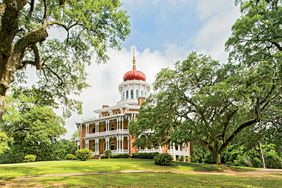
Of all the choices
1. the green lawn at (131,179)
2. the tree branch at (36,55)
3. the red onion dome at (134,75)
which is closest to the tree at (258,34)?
the green lawn at (131,179)

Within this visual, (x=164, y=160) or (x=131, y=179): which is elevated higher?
(x=164, y=160)

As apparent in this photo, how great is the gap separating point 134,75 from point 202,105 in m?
35.0

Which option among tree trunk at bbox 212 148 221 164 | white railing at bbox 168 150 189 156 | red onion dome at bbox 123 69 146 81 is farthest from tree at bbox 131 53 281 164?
red onion dome at bbox 123 69 146 81

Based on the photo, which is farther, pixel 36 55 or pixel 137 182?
pixel 137 182

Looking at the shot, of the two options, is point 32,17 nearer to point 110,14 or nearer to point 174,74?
point 110,14

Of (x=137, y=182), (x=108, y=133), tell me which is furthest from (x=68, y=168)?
(x=108, y=133)

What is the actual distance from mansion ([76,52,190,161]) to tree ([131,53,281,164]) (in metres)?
18.5

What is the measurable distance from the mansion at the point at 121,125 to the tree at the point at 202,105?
18455mm

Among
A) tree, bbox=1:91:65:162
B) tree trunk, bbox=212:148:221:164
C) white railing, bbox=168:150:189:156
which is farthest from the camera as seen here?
white railing, bbox=168:150:189:156

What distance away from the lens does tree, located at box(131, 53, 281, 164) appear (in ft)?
79.1

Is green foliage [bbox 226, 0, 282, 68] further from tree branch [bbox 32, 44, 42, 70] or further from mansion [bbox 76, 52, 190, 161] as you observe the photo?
mansion [bbox 76, 52, 190, 161]

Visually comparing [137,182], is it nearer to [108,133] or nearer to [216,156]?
[216,156]

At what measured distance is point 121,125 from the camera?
53.4m

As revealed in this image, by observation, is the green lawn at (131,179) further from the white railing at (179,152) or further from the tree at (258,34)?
the white railing at (179,152)
